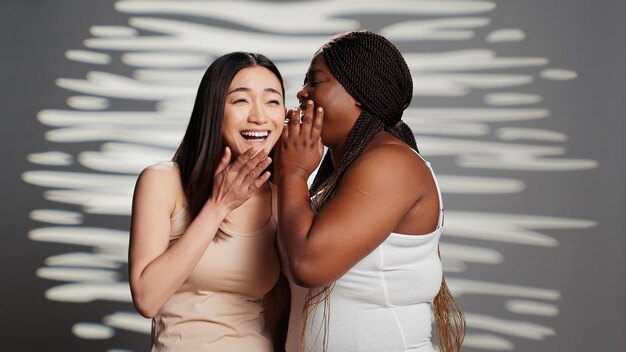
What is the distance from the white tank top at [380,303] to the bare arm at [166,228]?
30 centimetres

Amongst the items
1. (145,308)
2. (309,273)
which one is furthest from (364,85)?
(145,308)

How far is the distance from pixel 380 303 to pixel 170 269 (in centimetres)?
45

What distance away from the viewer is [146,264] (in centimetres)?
152

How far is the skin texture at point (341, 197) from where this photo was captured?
1311mm

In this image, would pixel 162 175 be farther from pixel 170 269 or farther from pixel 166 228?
pixel 170 269

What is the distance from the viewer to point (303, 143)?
56.4 inches

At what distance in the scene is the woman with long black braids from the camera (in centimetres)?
133

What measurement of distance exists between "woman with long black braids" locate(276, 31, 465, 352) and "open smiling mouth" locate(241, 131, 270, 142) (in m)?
0.19

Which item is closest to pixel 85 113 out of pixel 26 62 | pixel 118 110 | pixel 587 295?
pixel 118 110

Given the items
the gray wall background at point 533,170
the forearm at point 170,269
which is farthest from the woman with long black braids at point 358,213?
the gray wall background at point 533,170

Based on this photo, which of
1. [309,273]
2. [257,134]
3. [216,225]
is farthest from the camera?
[257,134]

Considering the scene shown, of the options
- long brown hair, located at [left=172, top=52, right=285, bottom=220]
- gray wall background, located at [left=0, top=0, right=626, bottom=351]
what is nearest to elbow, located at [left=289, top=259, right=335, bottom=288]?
long brown hair, located at [left=172, top=52, right=285, bottom=220]

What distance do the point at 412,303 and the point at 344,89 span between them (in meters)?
0.47

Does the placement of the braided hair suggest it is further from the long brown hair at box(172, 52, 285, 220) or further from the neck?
the long brown hair at box(172, 52, 285, 220)
